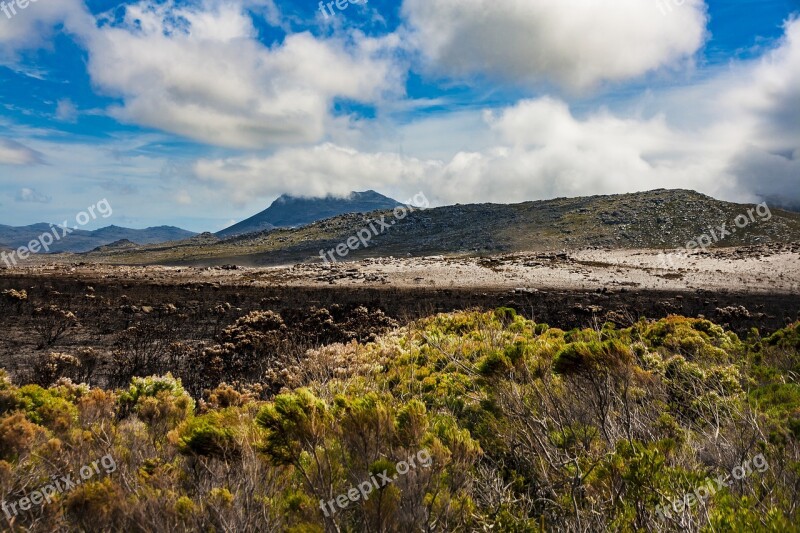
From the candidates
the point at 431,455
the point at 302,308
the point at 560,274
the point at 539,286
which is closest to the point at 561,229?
the point at 560,274

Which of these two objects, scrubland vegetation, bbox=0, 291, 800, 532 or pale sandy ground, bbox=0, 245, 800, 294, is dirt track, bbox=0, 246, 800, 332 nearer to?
pale sandy ground, bbox=0, 245, 800, 294

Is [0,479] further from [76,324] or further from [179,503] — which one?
[76,324]

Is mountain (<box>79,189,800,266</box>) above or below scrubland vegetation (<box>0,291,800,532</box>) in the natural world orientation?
above

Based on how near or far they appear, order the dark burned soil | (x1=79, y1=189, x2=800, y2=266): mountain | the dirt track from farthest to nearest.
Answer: (x1=79, y1=189, x2=800, y2=266): mountain
the dirt track
the dark burned soil

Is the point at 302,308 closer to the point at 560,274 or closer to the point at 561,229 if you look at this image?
the point at 560,274

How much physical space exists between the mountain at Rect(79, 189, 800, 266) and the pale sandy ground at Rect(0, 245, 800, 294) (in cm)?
2579

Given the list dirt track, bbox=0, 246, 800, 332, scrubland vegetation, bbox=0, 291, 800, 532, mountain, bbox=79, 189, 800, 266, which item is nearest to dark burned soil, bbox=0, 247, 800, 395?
dirt track, bbox=0, 246, 800, 332

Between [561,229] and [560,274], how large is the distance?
46.6 meters

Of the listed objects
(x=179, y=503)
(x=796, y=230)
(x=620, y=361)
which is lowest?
(x=179, y=503)

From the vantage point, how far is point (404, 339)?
34.5 feet

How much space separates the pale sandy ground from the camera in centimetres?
2750

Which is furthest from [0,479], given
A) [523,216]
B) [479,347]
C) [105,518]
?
[523,216]

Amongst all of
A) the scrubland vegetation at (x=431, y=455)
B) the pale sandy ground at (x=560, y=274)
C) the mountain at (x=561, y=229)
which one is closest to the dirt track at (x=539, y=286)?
the pale sandy ground at (x=560, y=274)

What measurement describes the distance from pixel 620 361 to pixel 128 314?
18.9m
